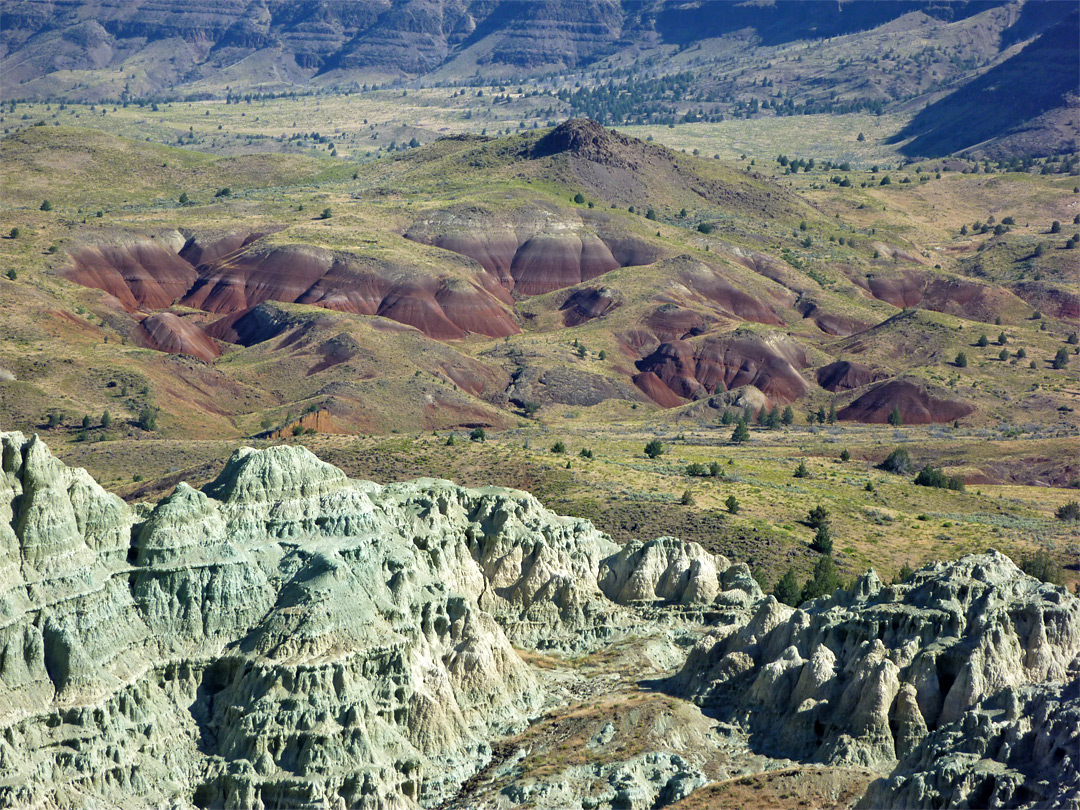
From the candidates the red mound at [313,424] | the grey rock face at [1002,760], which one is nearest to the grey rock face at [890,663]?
the grey rock face at [1002,760]

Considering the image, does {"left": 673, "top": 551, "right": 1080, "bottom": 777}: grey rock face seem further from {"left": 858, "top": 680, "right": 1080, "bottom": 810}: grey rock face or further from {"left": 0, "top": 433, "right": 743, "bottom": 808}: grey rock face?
{"left": 0, "top": 433, "right": 743, "bottom": 808}: grey rock face

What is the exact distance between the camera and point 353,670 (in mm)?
68562

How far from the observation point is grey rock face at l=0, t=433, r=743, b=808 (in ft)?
207

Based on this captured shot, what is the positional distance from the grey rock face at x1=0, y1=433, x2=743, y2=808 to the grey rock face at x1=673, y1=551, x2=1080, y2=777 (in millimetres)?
12268

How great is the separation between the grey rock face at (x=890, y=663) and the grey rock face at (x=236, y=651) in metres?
12.3

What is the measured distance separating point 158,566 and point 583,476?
72160mm

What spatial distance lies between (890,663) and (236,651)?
104 feet

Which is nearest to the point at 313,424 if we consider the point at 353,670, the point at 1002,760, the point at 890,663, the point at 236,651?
the point at 236,651

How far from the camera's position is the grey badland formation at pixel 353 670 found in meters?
62.2

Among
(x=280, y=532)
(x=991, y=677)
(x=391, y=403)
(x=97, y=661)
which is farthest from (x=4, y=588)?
(x=391, y=403)

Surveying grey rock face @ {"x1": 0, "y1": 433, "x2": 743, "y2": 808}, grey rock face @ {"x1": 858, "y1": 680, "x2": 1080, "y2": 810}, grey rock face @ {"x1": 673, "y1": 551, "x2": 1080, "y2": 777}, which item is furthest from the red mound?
grey rock face @ {"x1": 858, "y1": 680, "x2": 1080, "y2": 810}

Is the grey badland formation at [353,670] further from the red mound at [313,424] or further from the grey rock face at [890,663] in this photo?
the red mound at [313,424]

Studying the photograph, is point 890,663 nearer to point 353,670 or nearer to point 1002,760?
point 1002,760

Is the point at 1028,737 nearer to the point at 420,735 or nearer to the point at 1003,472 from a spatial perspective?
the point at 420,735
